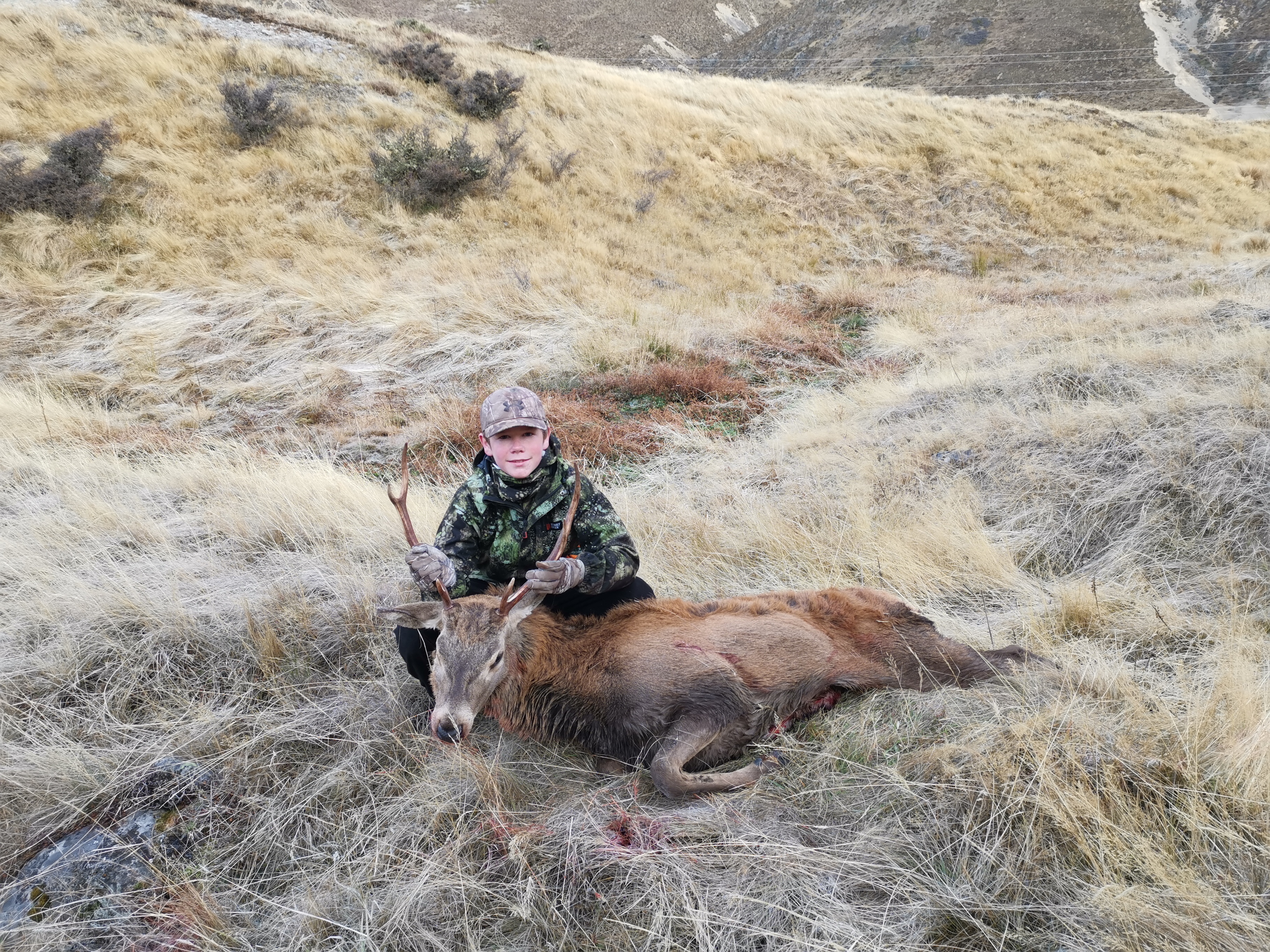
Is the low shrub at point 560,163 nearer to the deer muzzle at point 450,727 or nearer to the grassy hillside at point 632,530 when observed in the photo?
the grassy hillside at point 632,530

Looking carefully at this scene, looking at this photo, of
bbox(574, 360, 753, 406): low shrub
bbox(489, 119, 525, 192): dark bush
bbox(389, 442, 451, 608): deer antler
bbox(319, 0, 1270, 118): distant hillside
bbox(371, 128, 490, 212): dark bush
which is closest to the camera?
bbox(389, 442, 451, 608): deer antler

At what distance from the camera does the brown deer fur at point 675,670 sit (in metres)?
3.03

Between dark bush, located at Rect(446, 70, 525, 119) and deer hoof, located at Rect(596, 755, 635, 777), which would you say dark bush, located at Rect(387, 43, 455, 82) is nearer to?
dark bush, located at Rect(446, 70, 525, 119)

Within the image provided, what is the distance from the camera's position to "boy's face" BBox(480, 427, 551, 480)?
343cm

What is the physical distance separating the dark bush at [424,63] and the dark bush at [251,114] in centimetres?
530

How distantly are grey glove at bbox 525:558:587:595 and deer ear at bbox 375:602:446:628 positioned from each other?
0.41 metres

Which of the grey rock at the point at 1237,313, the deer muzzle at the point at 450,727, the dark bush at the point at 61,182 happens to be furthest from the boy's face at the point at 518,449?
the dark bush at the point at 61,182

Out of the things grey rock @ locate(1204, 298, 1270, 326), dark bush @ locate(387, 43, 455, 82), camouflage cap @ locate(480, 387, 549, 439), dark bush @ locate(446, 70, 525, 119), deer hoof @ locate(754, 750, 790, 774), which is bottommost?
deer hoof @ locate(754, 750, 790, 774)

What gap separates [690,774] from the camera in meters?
2.96

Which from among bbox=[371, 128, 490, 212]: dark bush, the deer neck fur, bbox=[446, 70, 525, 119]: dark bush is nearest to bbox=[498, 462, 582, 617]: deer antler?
the deer neck fur

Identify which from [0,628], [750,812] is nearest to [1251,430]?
[750,812]

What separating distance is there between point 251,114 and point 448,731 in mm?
17721

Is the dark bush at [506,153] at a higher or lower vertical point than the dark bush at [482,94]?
lower

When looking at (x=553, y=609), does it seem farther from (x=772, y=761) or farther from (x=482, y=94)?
(x=482, y=94)
